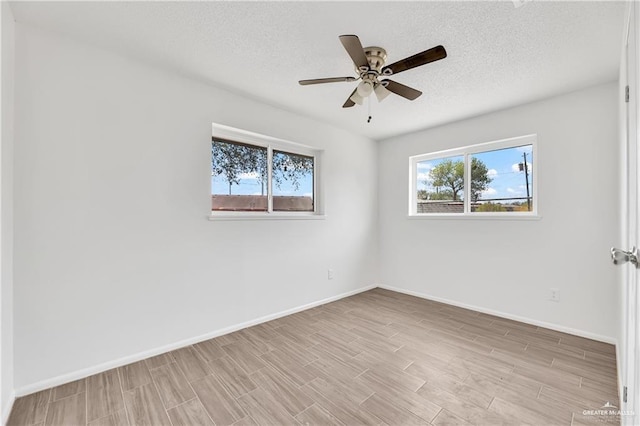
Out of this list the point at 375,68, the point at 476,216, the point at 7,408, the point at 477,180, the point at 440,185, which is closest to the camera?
the point at 7,408

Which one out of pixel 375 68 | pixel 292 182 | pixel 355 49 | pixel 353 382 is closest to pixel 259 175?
pixel 292 182

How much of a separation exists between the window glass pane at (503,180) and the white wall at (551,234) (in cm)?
19

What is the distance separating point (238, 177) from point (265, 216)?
0.51 m

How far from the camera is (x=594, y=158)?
8.52 ft

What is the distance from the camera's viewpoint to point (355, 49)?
1.66 meters

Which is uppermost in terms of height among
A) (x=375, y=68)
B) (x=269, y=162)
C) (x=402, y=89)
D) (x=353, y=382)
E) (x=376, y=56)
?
(x=376, y=56)

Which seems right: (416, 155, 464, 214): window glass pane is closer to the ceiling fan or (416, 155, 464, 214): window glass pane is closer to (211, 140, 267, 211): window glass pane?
the ceiling fan

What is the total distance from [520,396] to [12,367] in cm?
320

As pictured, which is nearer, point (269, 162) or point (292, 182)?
point (269, 162)

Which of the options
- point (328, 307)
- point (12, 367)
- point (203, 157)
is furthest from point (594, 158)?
point (12, 367)

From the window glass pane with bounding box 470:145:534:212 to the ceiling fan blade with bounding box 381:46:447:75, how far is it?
2.18 metres

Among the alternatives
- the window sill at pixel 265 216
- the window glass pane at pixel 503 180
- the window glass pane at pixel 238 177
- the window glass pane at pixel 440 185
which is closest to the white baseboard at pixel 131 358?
the window sill at pixel 265 216

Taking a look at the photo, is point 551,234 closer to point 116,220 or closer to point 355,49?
point 355,49

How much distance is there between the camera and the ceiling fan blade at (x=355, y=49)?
1.54 metres
